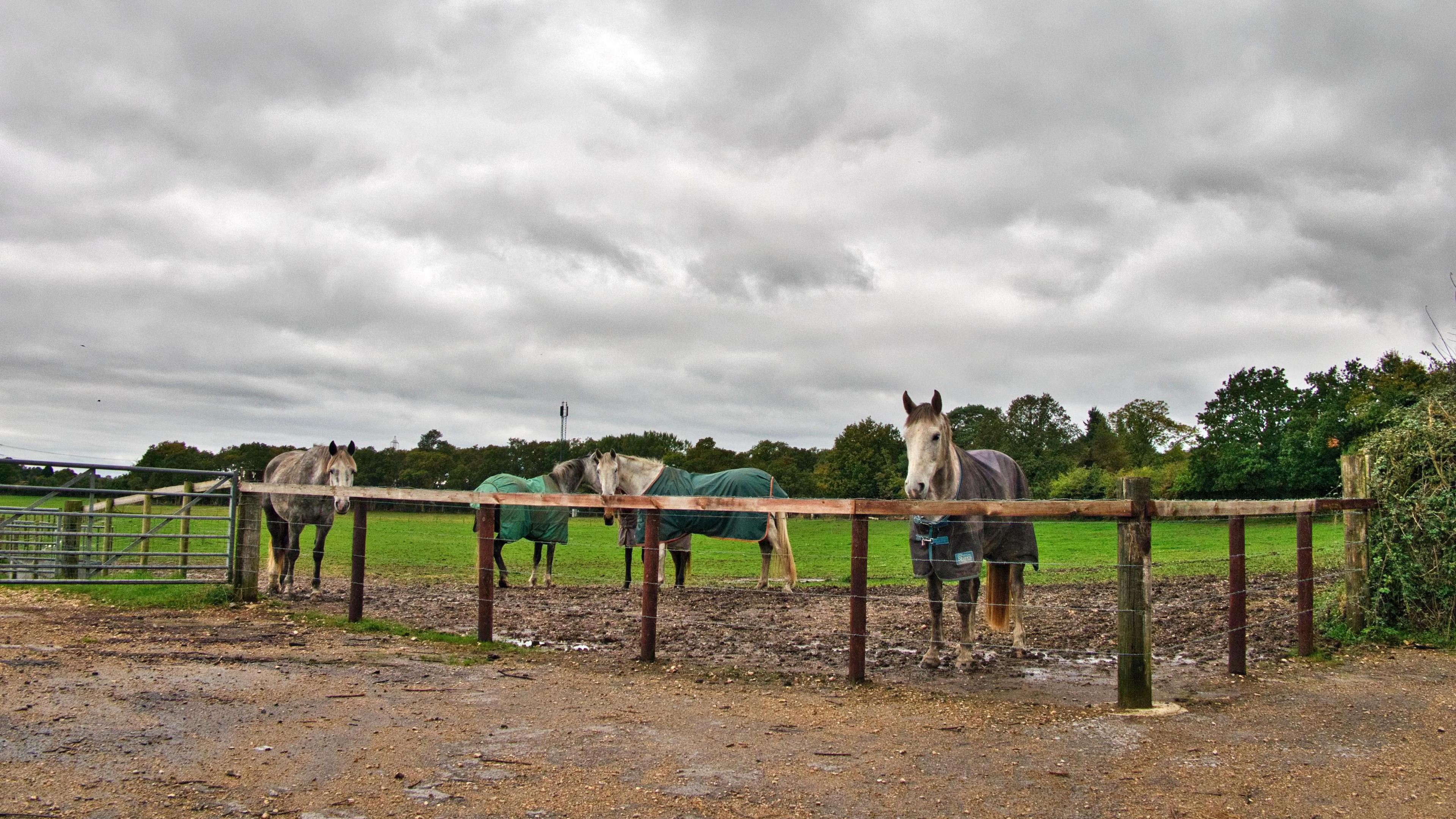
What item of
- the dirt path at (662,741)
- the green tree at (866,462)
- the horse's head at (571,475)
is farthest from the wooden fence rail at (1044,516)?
the green tree at (866,462)

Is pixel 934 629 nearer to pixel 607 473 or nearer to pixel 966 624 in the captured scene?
pixel 966 624

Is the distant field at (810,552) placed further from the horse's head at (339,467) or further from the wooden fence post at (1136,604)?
the horse's head at (339,467)

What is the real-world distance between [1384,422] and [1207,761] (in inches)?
274

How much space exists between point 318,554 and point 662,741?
8380 mm

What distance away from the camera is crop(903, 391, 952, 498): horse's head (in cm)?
654

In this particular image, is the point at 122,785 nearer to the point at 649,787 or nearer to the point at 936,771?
the point at 649,787

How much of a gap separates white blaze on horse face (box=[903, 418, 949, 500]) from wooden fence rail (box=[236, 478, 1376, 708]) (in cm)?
24

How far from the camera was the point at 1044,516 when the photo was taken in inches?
233

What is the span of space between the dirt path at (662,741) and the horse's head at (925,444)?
142 centimetres

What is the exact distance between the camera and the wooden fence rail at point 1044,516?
5660 mm

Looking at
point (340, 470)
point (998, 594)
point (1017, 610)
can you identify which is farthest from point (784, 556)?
point (340, 470)

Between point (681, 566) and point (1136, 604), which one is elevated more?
point (1136, 604)

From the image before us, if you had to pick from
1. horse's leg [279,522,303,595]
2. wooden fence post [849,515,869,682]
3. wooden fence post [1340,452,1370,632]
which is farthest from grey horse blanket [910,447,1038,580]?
horse's leg [279,522,303,595]

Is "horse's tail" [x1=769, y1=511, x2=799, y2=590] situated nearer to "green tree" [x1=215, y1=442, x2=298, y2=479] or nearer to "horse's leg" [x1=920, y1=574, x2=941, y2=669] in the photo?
"horse's leg" [x1=920, y1=574, x2=941, y2=669]
